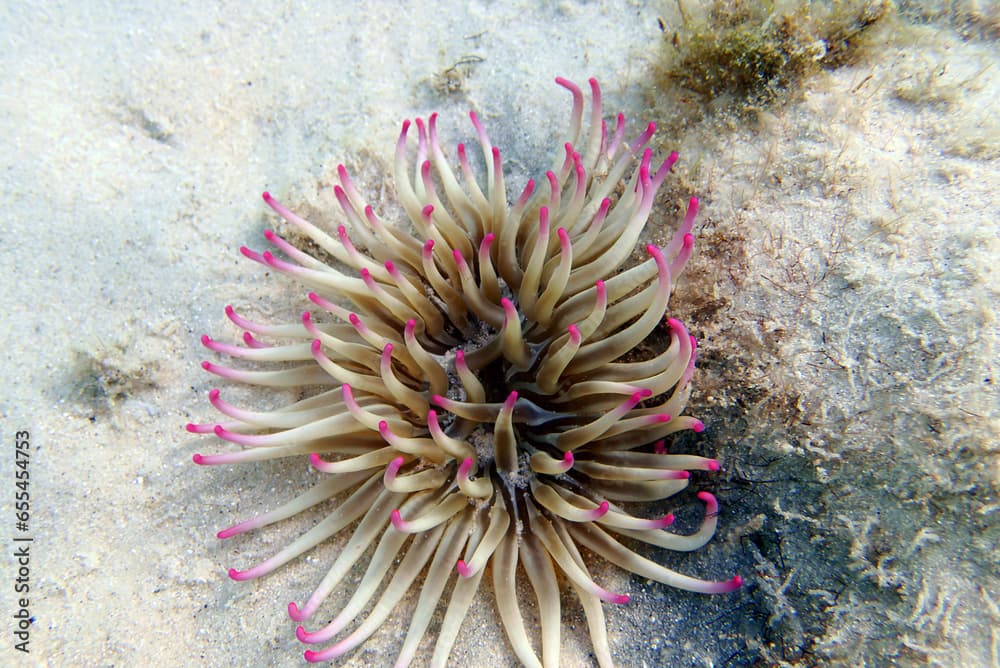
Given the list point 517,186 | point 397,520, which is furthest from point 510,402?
point 517,186

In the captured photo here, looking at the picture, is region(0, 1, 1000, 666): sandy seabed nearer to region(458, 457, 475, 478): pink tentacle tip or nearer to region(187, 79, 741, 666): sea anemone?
region(187, 79, 741, 666): sea anemone

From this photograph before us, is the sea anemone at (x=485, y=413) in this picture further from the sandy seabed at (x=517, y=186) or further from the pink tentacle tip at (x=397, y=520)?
the sandy seabed at (x=517, y=186)

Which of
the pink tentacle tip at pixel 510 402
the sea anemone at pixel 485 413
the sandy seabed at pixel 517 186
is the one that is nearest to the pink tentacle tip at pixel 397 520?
the sea anemone at pixel 485 413

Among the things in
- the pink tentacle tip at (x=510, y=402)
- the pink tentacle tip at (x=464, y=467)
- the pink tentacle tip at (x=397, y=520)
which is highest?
the pink tentacle tip at (x=510, y=402)

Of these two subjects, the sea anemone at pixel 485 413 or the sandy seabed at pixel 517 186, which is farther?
the sea anemone at pixel 485 413

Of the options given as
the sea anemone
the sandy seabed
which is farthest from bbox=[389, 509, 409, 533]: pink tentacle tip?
the sandy seabed

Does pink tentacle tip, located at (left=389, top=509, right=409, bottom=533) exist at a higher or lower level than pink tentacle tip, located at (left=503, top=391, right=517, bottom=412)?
lower
